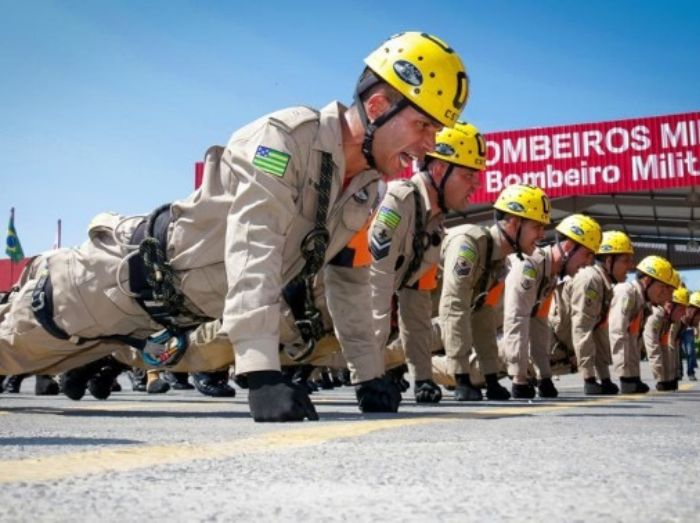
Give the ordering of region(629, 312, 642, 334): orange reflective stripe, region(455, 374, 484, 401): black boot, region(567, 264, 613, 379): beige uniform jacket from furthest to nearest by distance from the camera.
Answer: region(629, 312, 642, 334): orange reflective stripe < region(567, 264, 613, 379): beige uniform jacket < region(455, 374, 484, 401): black boot

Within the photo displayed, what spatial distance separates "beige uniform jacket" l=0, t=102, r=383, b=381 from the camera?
3.30m

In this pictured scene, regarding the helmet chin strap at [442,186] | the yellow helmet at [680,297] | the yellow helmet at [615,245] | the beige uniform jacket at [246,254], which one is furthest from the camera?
the yellow helmet at [680,297]

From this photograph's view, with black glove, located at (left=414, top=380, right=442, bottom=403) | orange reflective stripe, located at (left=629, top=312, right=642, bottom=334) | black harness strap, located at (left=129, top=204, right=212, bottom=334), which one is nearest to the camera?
black harness strap, located at (left=129, top=204, right=212, bottom=334)

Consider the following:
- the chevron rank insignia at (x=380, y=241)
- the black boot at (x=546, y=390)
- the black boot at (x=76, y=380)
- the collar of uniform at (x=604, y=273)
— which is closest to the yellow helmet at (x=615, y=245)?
the collar of uniform at (x=604, y=273)

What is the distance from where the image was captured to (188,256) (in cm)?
403

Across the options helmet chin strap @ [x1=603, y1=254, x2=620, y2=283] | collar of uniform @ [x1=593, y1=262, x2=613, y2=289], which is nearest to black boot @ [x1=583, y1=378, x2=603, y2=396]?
collar of uniform @ [x1=593, y1=262, x2=613, y2=289]

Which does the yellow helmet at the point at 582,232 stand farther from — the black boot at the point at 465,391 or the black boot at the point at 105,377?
the black boot at the point at 105,377

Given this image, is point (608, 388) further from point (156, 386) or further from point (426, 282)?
point (156, 386)

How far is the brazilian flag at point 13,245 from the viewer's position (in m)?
35.6

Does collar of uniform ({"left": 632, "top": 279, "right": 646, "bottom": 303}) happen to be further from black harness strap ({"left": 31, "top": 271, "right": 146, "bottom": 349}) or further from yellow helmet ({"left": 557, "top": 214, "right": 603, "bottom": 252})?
black harness strap ({"left": 31, "top": 271, "right": 146, "bottom": 349})

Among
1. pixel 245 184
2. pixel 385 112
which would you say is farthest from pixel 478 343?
pixel 245 184

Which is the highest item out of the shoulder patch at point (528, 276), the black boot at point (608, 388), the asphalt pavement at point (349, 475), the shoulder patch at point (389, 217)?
the shoulder patch at point (389, 217)

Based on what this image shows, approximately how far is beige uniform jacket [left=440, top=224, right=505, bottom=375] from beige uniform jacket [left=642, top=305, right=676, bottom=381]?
502 centimetres

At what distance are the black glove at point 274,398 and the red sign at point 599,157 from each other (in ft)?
73.8
